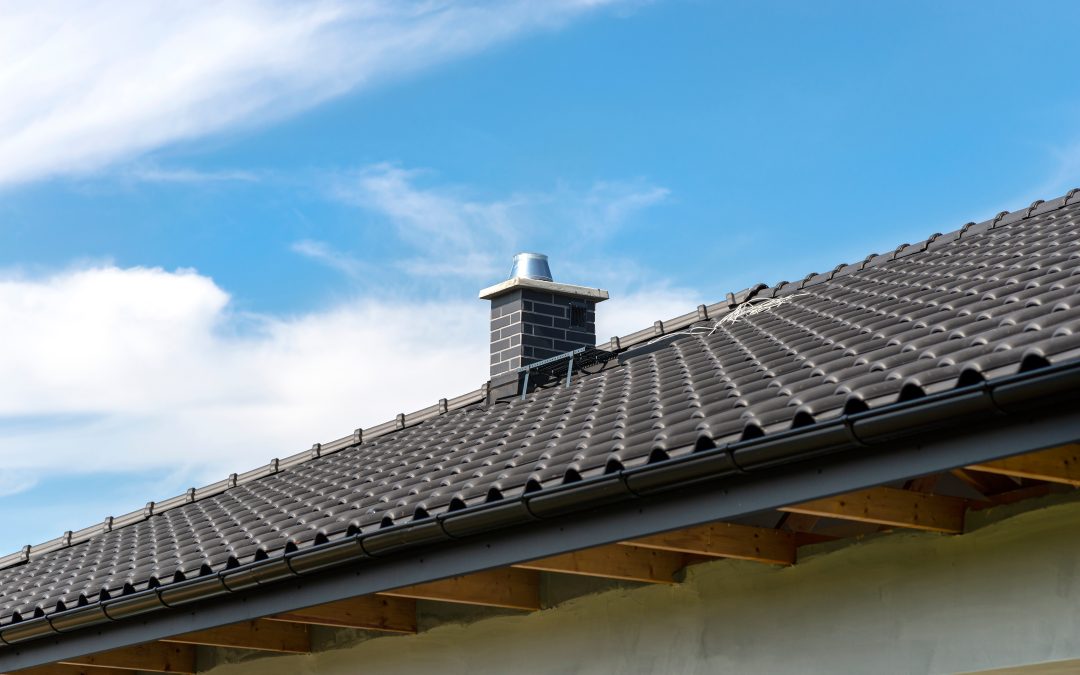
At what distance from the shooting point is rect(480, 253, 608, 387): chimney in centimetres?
1271

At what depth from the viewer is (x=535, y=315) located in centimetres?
1291

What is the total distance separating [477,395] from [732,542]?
234 inches

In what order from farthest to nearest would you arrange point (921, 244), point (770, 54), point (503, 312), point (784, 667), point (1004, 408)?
1. point (770, 54)
2. point (503, 312)
3. point (921, 244)
4. point (784, 667)
5. point (1004, 408)

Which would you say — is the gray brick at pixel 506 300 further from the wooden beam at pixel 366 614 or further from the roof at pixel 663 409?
the wooden beam at pixel 366 614

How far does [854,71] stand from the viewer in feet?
58.3

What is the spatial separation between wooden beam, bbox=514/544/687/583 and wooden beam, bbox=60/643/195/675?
3670mm

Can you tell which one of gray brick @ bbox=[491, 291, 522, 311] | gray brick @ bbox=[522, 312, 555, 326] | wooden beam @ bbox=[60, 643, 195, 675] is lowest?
wooden beam @ bbox=[60, 643, 195, 675]

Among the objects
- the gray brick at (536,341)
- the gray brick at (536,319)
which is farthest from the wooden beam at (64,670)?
the gray brick at (536,319)

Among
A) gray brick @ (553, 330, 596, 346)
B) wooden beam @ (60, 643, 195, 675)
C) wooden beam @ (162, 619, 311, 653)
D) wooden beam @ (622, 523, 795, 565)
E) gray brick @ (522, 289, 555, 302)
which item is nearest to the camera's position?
wooden beam @ (622, 523, 795, 565)

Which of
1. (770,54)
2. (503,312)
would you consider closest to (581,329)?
(503,312)

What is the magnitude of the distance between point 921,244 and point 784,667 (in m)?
4.82

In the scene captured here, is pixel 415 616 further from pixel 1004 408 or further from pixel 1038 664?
pixel 1004 408

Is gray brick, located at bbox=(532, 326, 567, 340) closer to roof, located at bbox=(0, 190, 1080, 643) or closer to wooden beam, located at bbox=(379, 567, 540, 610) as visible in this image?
roof, located at bbox=(0, 190, 1080, 643)

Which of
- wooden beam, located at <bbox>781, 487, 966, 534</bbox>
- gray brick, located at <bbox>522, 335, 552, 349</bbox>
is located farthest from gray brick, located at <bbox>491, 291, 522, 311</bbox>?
wooden beam, located at <bbox>781, 487, 966, 534</bbox>
